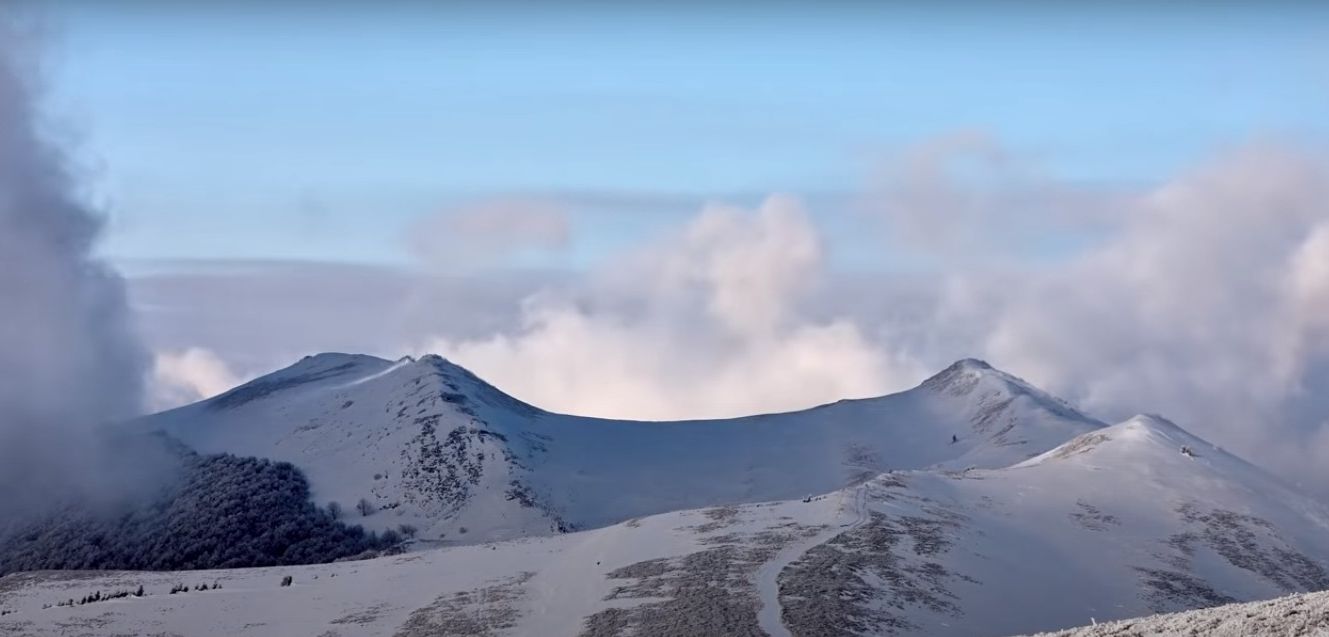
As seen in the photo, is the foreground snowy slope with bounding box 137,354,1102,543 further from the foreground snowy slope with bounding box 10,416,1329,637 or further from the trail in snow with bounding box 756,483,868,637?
the trail in snow with bounding box 756,483,868,637

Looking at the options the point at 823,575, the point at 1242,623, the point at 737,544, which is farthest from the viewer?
the point at 737,544

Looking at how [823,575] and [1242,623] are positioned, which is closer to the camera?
[1242,623]

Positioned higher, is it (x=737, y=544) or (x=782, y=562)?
(x=737, y=544)

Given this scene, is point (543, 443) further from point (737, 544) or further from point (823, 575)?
point (823, 575)

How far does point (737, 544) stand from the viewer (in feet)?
168

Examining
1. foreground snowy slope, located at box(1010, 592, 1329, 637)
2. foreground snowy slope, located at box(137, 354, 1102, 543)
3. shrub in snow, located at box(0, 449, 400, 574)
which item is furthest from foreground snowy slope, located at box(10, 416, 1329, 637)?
foreground snowy slope, located at box(137, 354, 1102, 543)

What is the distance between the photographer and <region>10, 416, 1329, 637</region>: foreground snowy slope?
1634 inches

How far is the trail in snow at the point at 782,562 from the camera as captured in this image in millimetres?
38438

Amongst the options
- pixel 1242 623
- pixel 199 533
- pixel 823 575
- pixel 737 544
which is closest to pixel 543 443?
pixel 199 533

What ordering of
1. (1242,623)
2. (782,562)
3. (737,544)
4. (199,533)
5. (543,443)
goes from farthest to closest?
1. (543,443)
2. (199,533)
3. (737,544)
4. (782,562)
5. (1242,623)

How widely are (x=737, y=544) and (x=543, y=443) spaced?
2378 inches

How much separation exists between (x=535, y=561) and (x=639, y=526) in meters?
7.37

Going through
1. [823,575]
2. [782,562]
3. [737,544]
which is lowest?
[823,575]

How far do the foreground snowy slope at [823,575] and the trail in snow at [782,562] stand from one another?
0.10m
